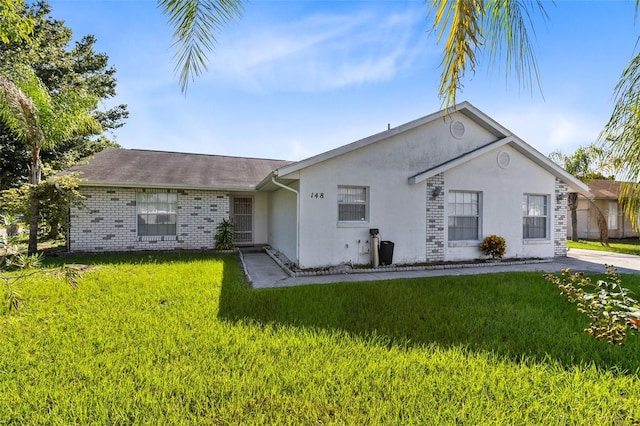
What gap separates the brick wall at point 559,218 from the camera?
12859 millimetres

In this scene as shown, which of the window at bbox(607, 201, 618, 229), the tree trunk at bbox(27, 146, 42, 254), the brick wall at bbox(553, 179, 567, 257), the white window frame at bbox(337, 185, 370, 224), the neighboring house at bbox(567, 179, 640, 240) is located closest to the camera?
the white window frame at bbox(337, 185, 370, 224)

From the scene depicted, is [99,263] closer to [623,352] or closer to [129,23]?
[129,23]

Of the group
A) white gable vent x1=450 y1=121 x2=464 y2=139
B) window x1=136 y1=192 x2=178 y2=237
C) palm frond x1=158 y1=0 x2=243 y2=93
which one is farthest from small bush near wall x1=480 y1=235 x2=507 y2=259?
window x1=136 y1=192 x2=178 y2=237

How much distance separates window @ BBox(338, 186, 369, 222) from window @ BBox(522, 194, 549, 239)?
268 inches

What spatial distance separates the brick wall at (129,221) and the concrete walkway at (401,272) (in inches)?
91.6

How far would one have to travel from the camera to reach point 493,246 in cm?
1135

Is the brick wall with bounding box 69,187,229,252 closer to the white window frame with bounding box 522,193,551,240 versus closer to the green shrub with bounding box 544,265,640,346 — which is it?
the white window frame with bounding box 522,193,551,240

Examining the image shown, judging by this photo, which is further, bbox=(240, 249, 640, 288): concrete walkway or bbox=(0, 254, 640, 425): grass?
bbox=(240, 249, 640, 288): concrete walkway

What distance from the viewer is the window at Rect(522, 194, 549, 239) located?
12.5 meters

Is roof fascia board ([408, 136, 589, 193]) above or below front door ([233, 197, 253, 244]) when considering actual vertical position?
above

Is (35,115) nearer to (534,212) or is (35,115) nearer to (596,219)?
→ (534,212)

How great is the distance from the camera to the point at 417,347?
441cm

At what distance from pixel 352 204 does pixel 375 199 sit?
0.78m

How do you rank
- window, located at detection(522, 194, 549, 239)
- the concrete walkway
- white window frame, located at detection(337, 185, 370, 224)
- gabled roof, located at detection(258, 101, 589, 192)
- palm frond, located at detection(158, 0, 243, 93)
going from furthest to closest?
window, located at detection(522, 194, 549, 239)
white window frame, located at detection(337, 185, 370, 224)
gabled roof, located at detection(258, 101, 589, 192)
the concrete walkway
palm frond, located at detection(158, 0, 243, 93)
